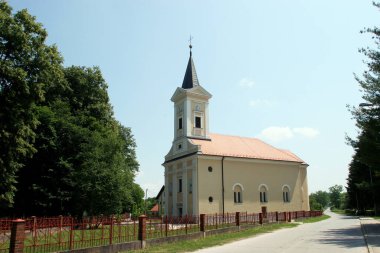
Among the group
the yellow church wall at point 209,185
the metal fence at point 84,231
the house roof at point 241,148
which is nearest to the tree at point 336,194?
the house roof at point 241,148

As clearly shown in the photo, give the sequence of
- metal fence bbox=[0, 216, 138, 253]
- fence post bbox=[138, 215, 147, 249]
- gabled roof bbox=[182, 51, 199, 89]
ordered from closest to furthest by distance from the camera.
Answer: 1. metal fence bbox=[0, 216, 138, 253]
2. fence post bbox=[138, 215, 147, 249]
3. gabled roof bbox=[182, 51, 199, 89]

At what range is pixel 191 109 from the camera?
40562 mm

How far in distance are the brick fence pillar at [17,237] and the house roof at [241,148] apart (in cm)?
2618

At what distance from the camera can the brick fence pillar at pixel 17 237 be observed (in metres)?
11.0

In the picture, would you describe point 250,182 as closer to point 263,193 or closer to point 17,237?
point 263,193

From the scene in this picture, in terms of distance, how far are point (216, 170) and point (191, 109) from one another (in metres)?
7.61

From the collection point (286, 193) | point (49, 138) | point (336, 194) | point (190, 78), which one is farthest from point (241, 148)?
point (336, 194)

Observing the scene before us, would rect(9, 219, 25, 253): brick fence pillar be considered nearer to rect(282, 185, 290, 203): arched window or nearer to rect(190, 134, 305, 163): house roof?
rect(190, 134, 305, 163): house roof

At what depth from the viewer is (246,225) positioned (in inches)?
1018

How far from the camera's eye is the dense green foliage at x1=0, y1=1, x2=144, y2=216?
2300 centimetres

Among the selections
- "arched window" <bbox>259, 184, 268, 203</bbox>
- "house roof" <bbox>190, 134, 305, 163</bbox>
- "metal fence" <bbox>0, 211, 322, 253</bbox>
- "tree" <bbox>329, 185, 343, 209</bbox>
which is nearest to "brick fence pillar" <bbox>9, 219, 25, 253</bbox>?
"metal fence" <bbox>0, 211, 322, 253</bbox>

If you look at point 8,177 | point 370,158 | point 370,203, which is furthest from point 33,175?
point 370,203

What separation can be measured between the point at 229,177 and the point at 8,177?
21829mm

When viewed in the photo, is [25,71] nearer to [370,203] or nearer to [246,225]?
[246,225]
